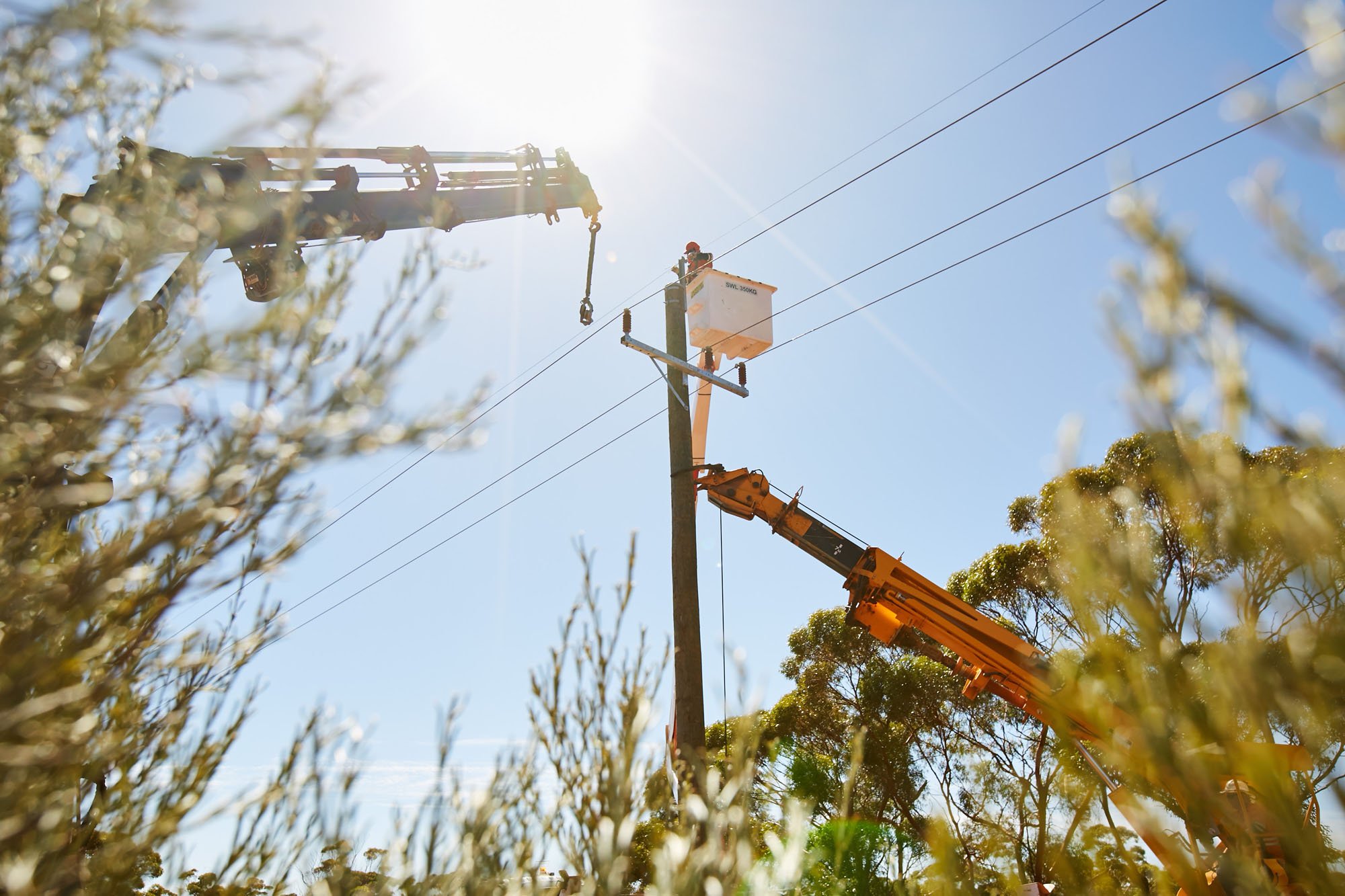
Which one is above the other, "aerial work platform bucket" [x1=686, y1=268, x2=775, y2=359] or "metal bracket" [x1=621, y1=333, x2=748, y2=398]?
"aerial work platform bucket" [x1=686, y1=268, x2=775, y2=359]

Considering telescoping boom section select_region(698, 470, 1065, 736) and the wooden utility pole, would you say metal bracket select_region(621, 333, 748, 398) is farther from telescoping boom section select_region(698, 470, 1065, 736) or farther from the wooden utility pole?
telescoping boom section select_region(698, 470, 1065, 736)

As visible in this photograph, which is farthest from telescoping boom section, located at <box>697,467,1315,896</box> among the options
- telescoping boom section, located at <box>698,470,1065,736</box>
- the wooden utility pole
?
the wooden utility pole

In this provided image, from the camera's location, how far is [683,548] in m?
8.05

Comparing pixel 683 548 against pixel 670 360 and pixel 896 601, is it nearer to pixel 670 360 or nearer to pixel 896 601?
pixel 670 360

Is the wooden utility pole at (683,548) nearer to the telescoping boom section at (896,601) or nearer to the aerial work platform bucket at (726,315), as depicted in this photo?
the aerial work platform bucket at (726,315)

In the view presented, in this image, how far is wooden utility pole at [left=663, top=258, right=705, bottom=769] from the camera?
23.4 ft

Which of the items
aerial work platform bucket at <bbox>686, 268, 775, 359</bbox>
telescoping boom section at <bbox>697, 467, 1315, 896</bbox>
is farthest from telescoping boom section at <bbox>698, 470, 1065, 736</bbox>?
aerial work platform bucket at <bbox>686, 268, 775, 359</bbox>

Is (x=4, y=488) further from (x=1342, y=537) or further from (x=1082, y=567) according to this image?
(x=1342, y=537)

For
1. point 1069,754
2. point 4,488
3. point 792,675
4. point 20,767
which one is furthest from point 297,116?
point 792,675

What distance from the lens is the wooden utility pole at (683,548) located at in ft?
23.4

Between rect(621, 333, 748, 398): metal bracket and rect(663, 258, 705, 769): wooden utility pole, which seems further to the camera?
rect(621, 333, 748, 398): metal bracket

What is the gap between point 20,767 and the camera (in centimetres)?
219

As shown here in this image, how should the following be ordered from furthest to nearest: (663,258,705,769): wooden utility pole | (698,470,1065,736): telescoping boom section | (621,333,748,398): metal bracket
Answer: (698,470,1065,736): telescoping boom section
(621,333,748,398): metal bracket
(663,258,705,769): wooden utility pole

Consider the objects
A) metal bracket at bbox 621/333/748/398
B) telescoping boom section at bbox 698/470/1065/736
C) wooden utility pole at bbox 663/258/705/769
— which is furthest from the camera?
telescoping boom section at bbox 698/470/1065/736
